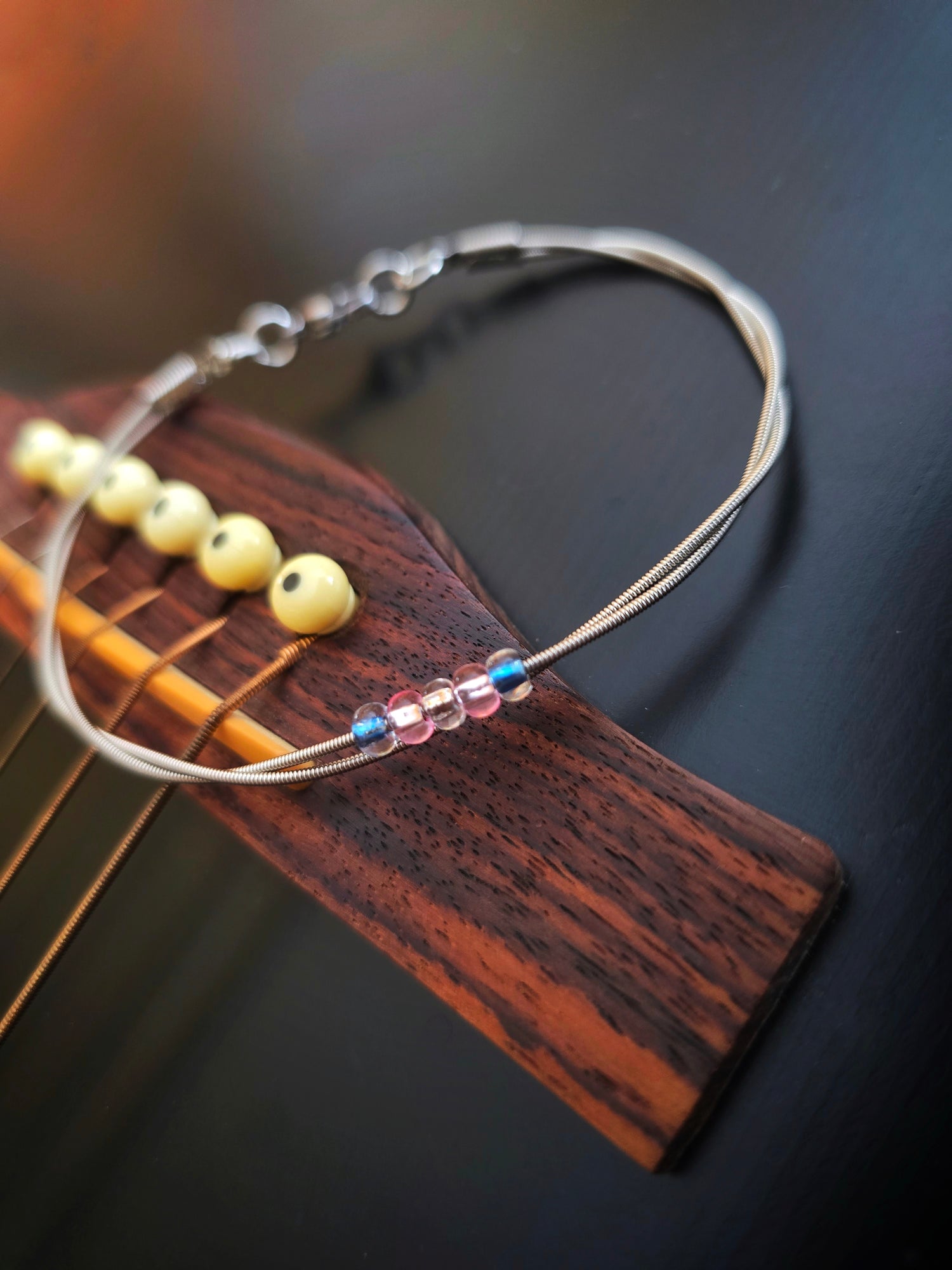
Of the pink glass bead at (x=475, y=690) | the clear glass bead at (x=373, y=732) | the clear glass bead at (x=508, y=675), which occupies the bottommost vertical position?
the clear glass bead at (x=373, y=732)

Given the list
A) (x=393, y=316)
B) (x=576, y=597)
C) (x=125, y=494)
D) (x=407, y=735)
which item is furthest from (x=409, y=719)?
(x=393, y=316)

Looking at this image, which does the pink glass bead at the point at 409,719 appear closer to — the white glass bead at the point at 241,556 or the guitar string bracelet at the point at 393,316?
the guitar string bracelet at the point at 393,316

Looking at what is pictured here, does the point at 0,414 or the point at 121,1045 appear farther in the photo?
the point at 0,414

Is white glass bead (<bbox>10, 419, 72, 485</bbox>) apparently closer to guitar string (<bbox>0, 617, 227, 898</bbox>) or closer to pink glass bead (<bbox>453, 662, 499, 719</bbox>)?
guitar string (<bbox>0, 617, 227, 898</bbox>)

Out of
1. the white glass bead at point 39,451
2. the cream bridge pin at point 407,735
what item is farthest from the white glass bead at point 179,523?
the white glass bead at point 39,451

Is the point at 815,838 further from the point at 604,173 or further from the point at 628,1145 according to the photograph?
the point at 604,173

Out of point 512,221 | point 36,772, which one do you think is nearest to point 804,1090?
point 36,772

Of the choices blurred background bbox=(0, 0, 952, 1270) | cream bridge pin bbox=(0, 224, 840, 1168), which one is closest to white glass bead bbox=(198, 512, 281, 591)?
cream bridge pin bbox=(0, 224, 840, 1168)
